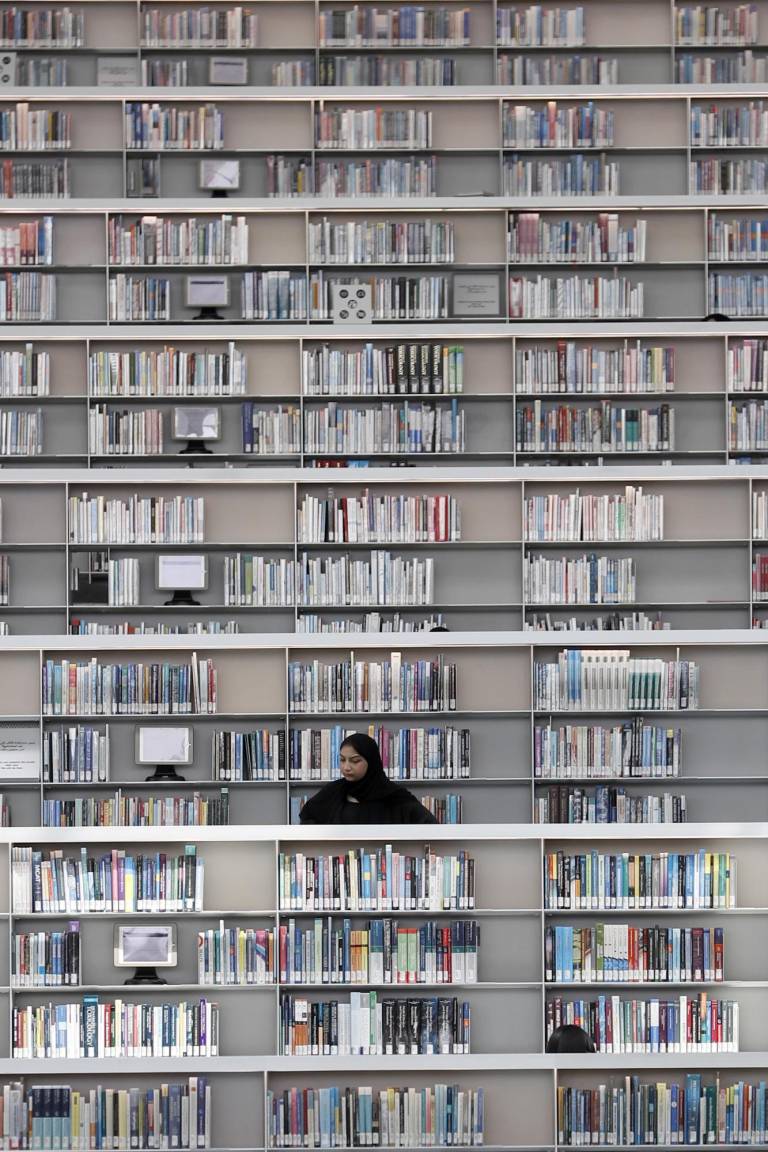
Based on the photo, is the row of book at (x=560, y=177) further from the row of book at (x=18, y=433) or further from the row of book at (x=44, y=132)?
the row of book at (x=18, y=433)

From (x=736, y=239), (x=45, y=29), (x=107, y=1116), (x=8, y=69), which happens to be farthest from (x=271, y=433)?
(x=107, y=1116)

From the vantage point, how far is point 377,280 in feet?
32.7

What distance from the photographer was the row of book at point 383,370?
9398 mm

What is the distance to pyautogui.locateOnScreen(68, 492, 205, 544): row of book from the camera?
869 centimetres

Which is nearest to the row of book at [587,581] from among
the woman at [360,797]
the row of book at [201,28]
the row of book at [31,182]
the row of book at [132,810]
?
the row of book at [132,810]

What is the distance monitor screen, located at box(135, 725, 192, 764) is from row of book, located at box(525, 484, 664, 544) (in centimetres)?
196

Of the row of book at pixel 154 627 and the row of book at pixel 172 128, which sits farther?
the row of book at pixel 172 128

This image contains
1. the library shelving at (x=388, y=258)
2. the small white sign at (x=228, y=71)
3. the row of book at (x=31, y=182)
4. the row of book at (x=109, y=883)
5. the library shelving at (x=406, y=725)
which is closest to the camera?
the row of book at (x=109, y=883)

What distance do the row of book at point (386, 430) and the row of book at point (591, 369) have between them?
1.38 ft

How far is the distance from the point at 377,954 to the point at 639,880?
0.91 meters

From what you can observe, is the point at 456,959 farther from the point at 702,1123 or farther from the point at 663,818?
the point at 663,818

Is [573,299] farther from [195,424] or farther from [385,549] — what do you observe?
[195,424]


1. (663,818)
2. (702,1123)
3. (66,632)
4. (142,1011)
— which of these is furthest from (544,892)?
(66,632)

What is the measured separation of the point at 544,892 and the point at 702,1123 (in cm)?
91
